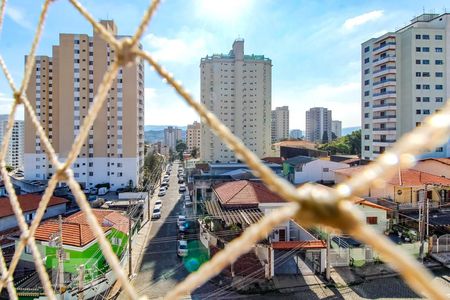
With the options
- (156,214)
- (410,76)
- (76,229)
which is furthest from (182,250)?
(410,76)

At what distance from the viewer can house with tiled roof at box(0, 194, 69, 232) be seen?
13203 millimetres

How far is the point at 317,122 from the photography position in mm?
83000

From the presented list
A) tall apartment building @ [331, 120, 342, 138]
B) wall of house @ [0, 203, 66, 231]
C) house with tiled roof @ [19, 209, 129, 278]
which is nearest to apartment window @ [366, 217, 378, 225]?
house with tiled roof @ [19, 209, 129, 278]

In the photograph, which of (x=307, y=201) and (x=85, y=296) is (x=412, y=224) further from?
(x=307, y=201)

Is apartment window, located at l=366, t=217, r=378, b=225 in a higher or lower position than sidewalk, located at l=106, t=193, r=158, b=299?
higher

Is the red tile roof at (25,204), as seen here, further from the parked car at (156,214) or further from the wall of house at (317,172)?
the wall of house at (317,172)

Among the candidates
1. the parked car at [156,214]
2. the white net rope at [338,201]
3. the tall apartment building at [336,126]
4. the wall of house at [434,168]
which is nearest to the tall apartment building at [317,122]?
the tall apartment building at [336,126]

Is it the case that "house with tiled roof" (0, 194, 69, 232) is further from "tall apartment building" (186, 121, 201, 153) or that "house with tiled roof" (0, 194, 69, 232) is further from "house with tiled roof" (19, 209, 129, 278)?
"tall apartment building" (186, 121, 201, 153)

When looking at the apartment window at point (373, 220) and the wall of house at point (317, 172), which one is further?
the wall of house at point (317, 172)

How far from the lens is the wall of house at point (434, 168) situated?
18.2 m

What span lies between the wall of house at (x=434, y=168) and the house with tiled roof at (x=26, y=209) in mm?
19534

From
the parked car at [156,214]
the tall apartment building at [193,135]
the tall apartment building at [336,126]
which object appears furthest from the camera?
the tall apartment building at [336,126]

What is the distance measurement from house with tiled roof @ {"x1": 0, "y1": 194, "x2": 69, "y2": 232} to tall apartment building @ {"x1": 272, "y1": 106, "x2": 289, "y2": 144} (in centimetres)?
5778

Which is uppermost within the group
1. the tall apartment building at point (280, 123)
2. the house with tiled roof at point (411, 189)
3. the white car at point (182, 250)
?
the tall apartment building at point (280, 123)
